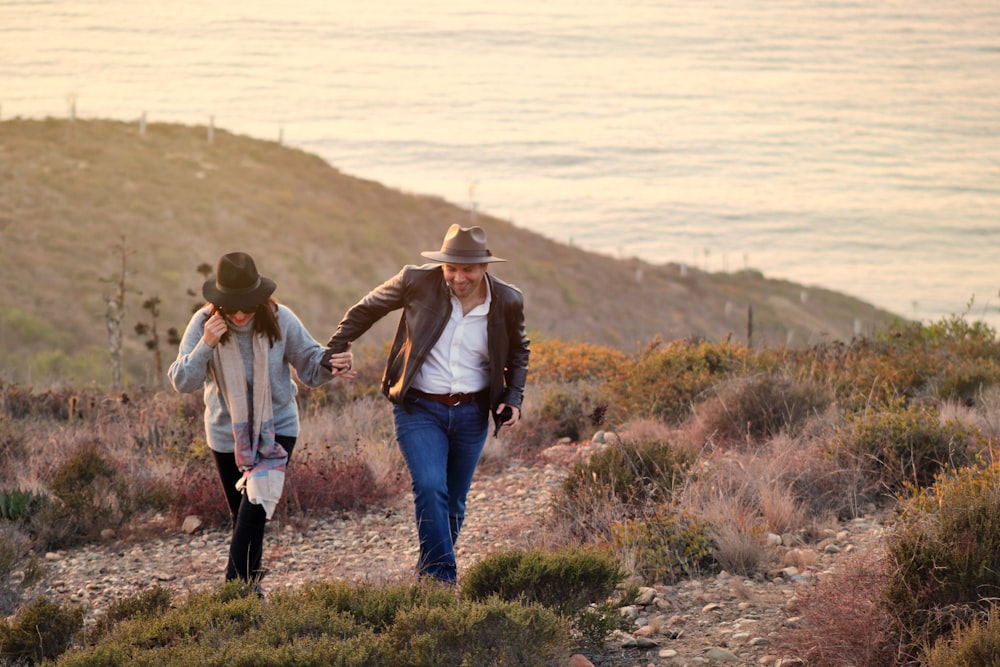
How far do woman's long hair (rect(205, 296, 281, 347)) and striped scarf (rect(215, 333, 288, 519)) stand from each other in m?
0.04

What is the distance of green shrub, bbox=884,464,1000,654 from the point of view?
4582mm

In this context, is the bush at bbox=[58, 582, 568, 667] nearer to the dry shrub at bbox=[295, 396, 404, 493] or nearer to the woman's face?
the woman's face

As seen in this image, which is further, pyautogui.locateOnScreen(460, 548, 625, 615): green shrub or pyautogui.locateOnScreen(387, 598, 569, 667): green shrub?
pyautogui.locateOnScreen(460, 548, 625, 615): green shrub

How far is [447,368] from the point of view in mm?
5629

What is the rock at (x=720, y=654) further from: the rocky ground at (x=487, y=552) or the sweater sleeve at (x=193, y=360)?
the sweater sleeve at (x=193, y=360)

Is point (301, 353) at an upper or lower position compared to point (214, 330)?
lower

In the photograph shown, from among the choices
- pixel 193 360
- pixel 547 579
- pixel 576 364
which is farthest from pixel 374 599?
pixel 576 364

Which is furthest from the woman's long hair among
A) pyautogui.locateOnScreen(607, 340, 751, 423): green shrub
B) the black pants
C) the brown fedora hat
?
pyautogui.locateOnScreen(607, 340, 751, 423): green shrub

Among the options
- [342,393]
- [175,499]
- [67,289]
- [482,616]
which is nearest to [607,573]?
[482,616]

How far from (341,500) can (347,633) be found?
12.7 feet

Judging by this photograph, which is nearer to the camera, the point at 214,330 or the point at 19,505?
the point at 214,330

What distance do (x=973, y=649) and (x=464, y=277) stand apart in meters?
2.85

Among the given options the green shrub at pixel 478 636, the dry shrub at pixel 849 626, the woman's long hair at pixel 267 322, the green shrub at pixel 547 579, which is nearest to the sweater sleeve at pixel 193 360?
the woman's long hair at pixel 267 322

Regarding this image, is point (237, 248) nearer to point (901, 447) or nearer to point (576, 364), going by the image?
point (576, 364)
